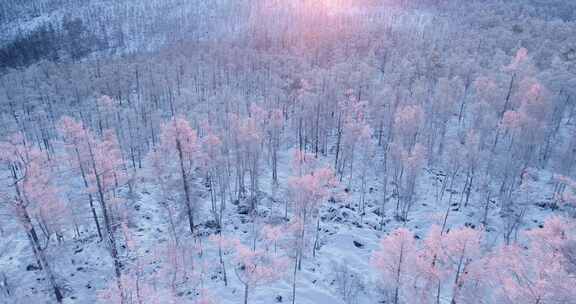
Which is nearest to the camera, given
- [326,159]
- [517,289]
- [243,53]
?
[517,289]

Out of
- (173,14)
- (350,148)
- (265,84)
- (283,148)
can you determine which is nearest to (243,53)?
(265,84)

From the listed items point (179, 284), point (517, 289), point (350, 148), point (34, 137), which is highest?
point (517, 289)

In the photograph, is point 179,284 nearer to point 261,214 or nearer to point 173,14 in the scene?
point 261,214

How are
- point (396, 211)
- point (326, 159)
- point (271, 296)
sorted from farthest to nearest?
point (326, 159) < point (396, 211) < point (271, 296)

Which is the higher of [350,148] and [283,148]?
[350,148]

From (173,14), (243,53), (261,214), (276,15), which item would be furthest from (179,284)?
(173,14)

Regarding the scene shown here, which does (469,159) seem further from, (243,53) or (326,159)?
(243,53)

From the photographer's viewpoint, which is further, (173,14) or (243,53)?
(173,14)
